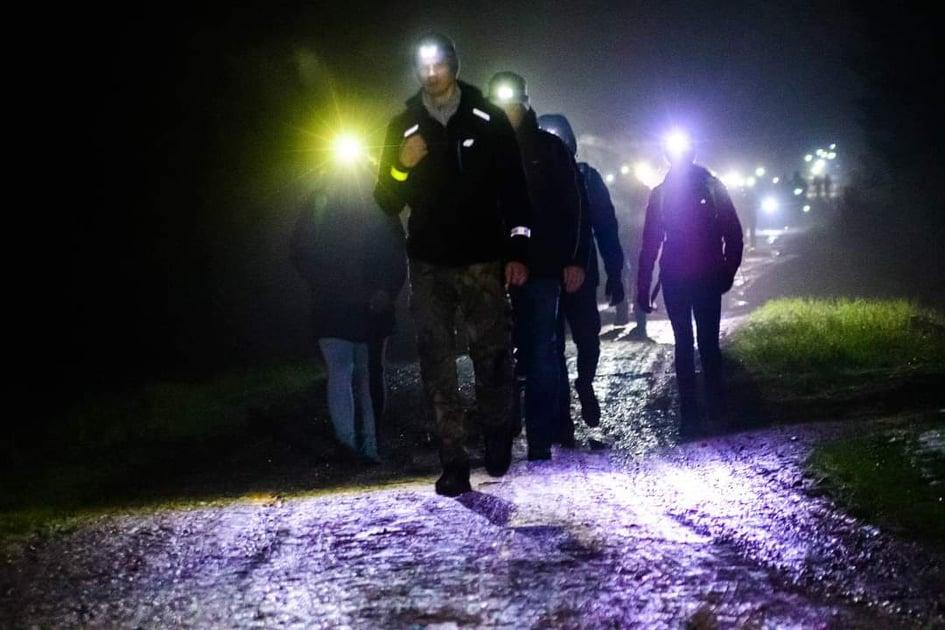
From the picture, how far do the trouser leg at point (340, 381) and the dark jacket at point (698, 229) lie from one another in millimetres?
2473

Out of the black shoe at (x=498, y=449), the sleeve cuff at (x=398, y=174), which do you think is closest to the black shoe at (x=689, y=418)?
the black shoe at (x=498, y=449)

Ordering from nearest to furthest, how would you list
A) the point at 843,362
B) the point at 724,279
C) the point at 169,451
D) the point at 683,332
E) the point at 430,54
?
the point at 430,54
the point at 724,279
the point at 683,332
the point at 169,451
the point at 843,362

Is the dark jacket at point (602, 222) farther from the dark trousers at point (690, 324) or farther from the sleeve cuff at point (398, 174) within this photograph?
the sleeve cuff at point (398, 174)

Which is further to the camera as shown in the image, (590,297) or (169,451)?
(169,451)

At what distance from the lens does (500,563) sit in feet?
10.3

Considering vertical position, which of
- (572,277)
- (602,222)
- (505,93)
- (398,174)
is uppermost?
(505,93)

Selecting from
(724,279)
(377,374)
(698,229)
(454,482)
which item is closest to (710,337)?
(724,279)

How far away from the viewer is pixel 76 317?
15188 millimetres

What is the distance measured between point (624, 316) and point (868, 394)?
9.11 meters

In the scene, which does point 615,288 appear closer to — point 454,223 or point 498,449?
point 498,449

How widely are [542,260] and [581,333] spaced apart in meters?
1.35

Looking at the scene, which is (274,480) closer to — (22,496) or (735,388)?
(22,496)

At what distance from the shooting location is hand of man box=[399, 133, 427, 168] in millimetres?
4387

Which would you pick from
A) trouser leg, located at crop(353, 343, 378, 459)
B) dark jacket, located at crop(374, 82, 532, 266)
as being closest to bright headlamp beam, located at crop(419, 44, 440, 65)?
dark jacket, located at crop(374, 82, 532, 266)
